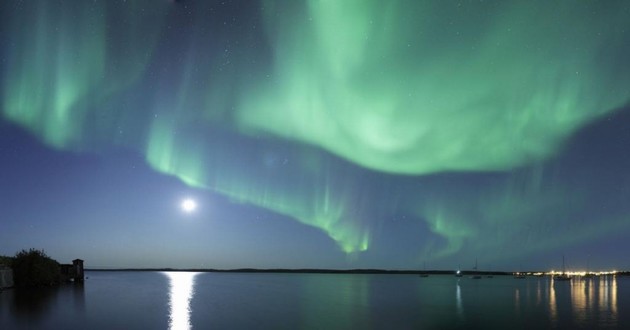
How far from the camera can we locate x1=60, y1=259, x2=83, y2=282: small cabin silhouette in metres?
129

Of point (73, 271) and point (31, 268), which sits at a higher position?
point (31, 268)

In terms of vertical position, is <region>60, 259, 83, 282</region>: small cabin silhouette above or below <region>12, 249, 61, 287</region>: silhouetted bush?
below

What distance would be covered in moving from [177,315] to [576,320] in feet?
162

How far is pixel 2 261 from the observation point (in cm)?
9281

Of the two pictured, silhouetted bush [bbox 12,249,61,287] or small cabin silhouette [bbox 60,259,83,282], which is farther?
small cabin silhouette [bbox 60,259,83,282]

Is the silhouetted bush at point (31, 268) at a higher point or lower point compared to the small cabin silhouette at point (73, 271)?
higher

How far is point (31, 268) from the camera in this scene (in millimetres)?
99750

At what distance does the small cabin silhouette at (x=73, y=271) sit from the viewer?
129 m

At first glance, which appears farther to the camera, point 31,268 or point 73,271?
point 73,271

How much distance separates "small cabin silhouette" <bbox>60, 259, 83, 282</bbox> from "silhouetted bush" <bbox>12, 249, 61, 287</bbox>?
22.8m

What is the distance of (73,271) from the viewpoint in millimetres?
131250

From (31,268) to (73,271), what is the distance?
1308 inches

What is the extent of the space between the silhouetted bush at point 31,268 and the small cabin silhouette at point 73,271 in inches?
898

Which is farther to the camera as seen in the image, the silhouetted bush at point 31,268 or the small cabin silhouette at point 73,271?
the small cabin silhouette at point 73,271
